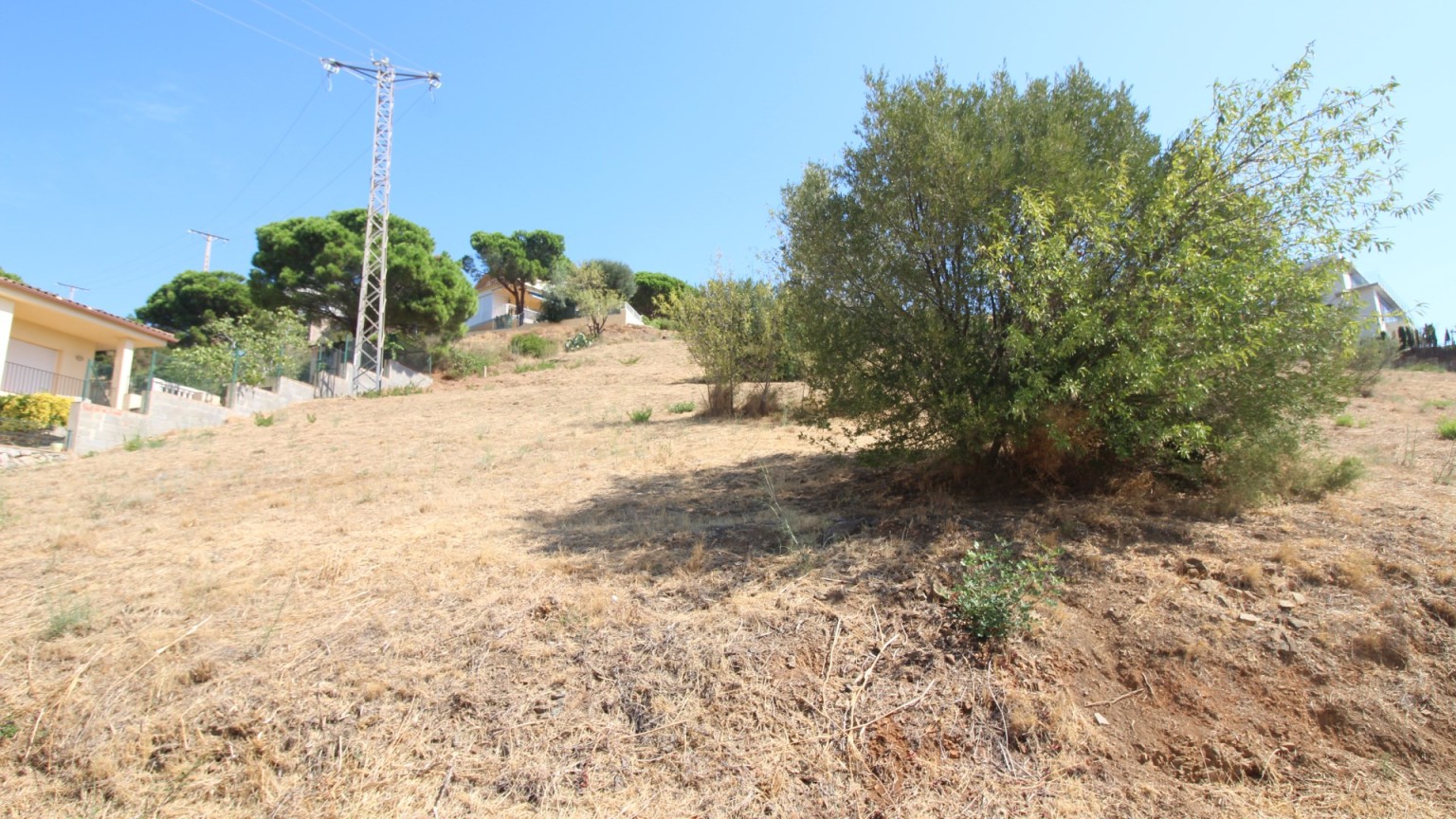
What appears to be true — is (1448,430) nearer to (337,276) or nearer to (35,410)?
(35,410)

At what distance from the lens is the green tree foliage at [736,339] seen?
48.8 ft

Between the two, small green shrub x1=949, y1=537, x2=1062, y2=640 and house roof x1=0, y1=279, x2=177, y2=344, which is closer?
small green shrub x1=949, y1=537, x2=1062, y2=640

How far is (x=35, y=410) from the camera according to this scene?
1387 cm

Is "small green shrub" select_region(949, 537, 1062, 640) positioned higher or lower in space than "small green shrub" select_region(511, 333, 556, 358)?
lower

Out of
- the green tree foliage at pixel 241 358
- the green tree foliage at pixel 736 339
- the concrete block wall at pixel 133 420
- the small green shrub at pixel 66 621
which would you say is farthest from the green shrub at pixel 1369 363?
the green tree foliage at pixel 241 358

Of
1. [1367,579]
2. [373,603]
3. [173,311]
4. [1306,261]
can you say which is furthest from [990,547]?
[173,311]

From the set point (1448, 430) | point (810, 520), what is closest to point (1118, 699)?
point (810, 520)

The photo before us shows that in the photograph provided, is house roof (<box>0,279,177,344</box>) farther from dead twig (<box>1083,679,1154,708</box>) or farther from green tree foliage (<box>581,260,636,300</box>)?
green tree foliage (<box>581,260,636,300</box>)

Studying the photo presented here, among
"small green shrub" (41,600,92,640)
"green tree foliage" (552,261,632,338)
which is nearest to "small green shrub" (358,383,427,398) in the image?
"green tree foliage" (552,261,632,338)

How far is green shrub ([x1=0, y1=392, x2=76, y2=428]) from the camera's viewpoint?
13.8 meters

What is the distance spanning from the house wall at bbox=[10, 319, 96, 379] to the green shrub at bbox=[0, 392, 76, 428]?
617 centimetres

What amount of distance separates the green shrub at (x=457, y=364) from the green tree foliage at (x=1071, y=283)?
84.2 feet

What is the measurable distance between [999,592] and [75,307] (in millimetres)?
22376

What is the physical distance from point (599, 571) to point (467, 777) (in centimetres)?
192
